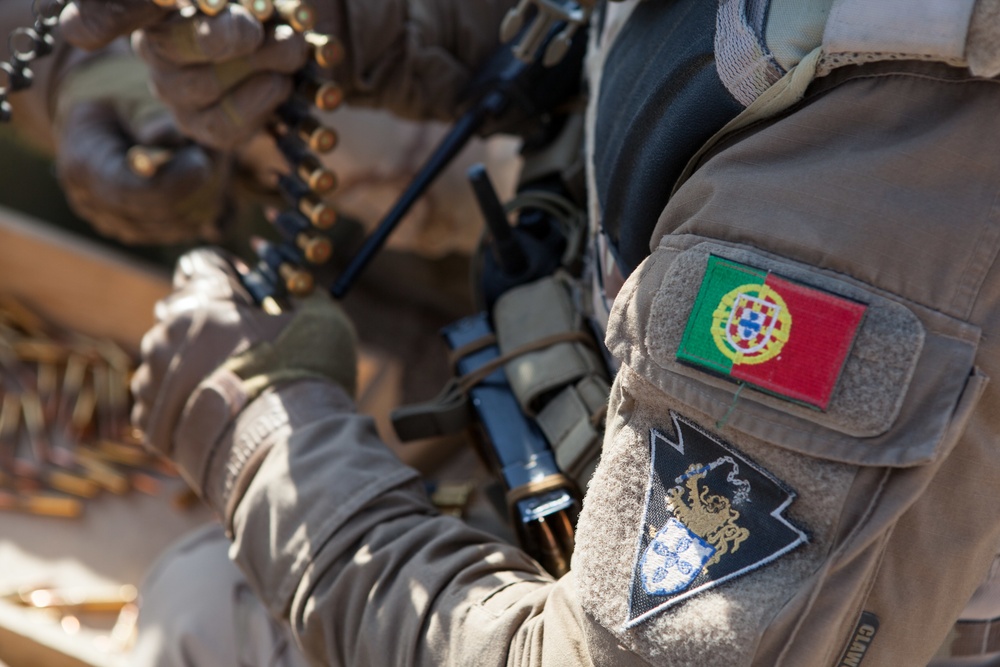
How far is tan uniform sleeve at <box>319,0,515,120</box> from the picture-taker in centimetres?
122

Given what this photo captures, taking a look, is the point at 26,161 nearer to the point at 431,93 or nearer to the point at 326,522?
the point at 431,93

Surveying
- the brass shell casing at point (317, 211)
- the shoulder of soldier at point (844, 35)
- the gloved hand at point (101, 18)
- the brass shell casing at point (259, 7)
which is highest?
the shoulder of soldier at point (844, 35)

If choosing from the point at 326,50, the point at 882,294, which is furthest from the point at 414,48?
the point at 882,294

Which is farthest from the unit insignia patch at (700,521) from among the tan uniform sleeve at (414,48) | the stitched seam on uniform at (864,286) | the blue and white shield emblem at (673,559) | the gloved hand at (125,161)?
the gloved hand at (125,161)

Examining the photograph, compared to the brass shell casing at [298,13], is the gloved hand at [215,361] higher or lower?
lower

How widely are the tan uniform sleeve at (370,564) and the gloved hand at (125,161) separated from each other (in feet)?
2.38

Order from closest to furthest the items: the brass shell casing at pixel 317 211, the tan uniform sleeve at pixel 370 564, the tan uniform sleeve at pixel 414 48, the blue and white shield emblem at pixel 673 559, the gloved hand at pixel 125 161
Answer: the blue and white shield emblem at pixel 673 559, the tan uniform sleeve at pixel 370 564, the brass shell casing at pixel 317 211, the tan uniform sleeve at pixel 414 48, the gloved hand at pixel 125 161

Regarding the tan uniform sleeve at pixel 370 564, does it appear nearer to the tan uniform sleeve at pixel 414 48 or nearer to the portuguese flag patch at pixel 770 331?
the portuguese flag patch at pixel 770 331

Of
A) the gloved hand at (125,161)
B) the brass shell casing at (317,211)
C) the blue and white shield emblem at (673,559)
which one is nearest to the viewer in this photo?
the blue and white shield emblem at (673,559)

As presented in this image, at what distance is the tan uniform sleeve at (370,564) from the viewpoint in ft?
2.39

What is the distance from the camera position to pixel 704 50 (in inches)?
Result: 27.0

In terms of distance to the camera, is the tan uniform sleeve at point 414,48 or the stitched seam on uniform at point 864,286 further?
the tan uniform sleeve at point 414,48

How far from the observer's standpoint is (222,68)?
3.39 feet

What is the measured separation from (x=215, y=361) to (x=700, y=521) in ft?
2.04
